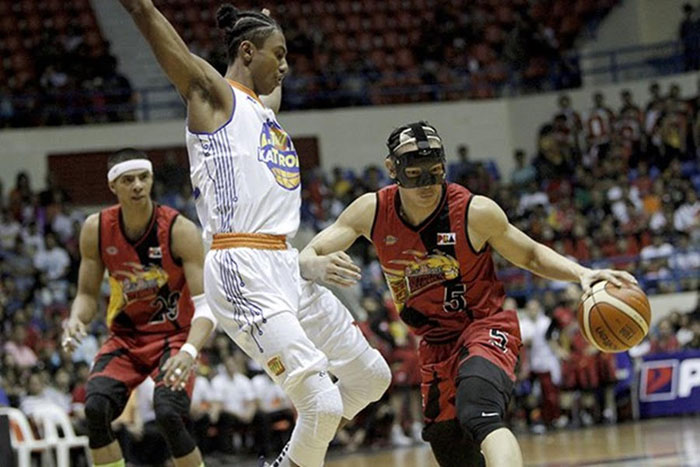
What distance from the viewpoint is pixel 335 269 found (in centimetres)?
581

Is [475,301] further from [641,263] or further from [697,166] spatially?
[697,166]

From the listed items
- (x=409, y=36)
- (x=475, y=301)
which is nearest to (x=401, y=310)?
(x=475, y=301)

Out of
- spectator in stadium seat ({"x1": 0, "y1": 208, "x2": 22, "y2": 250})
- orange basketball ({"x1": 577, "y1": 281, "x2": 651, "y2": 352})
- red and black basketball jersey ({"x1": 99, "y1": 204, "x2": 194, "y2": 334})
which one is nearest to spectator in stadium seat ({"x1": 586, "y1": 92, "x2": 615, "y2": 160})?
spectator in stadium seat ({"x1": 0, "y1": 208, "x2": 22, "y2": 250})

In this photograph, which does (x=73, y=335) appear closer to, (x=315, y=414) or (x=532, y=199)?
(x=315, y=414)

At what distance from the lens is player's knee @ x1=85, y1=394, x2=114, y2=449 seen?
7289 mm

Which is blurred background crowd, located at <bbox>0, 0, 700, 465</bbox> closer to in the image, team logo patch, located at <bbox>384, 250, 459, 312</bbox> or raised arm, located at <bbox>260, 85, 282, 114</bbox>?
raised arm, located at <bbox>260, 85, 282, 114</bbox>

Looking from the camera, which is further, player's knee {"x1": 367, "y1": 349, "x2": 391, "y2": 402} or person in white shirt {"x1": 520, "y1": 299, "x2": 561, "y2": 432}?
person in white shirt {"x1": 520, "y1": 299, "x2": 561, "y2": 432}

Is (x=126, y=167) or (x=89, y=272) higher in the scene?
(x=126, y=167)

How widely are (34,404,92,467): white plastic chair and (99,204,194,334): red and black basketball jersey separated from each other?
4662 mm

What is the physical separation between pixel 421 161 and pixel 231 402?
930cm

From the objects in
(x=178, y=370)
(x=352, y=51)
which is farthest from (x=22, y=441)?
(x=352, y=51)

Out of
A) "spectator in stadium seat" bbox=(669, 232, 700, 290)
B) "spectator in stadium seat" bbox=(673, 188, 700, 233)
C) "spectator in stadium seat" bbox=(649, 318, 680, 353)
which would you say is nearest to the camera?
"spectator in stadium seat" bbox=(649, 318, 680, 353)

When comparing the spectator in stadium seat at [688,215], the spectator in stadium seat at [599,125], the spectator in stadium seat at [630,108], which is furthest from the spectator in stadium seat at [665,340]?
the spectator in stadium seat at [630,108]

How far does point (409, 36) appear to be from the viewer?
976 inches
